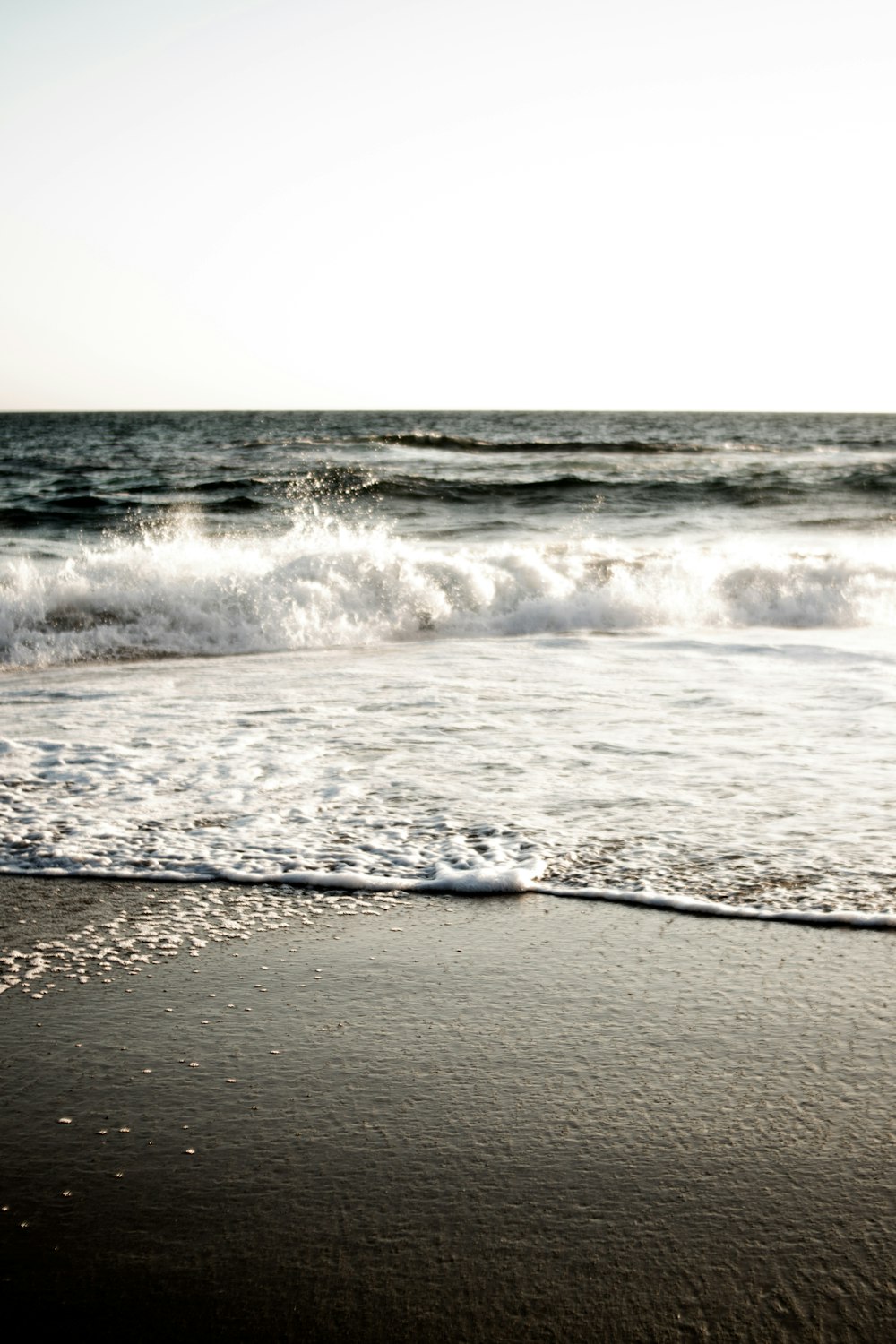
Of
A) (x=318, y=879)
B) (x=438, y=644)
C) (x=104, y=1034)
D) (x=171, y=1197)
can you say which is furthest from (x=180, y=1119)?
(x=438, y=644)

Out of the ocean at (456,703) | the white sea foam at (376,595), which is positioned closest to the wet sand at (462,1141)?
the ocean at (456,703)

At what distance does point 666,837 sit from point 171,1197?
2.34 m

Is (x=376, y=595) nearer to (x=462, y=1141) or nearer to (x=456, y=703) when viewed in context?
(x=456, y=703)

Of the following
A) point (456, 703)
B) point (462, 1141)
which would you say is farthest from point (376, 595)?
point (462, 1141)

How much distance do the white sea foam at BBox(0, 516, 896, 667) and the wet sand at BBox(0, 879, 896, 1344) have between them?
6.33m

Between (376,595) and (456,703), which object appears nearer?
(456,703)

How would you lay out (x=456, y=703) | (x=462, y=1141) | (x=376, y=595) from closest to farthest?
(x=462, y=1141)
(x=456, y=703)
(x=376, y=595)

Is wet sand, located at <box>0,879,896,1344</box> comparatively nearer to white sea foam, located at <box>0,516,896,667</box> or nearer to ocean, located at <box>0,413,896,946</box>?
ocean, located at <box>0,413,896,946</box>

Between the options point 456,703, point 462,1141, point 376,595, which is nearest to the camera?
point 462,1141

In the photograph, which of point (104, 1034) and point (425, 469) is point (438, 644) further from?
point (425, 469)

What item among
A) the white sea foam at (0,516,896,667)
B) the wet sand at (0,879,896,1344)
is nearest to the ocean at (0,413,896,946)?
the white sea foam at (0,516,896,667)

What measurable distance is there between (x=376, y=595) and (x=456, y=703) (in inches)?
164

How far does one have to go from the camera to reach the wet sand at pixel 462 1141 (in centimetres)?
177

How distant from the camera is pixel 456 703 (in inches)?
251
